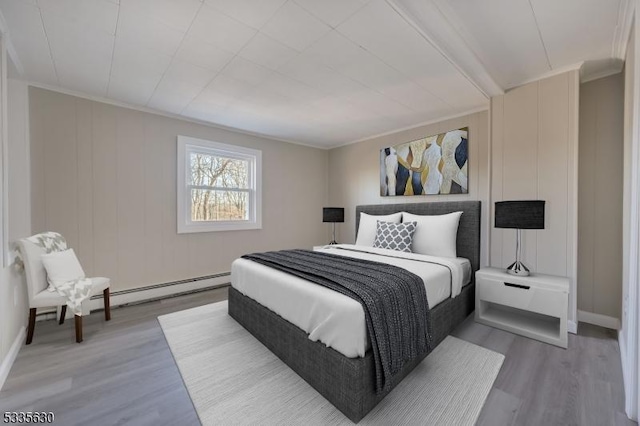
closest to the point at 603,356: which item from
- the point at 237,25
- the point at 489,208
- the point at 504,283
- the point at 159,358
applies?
the point at 504,283

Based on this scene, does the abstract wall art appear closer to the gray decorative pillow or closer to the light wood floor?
the gray decorative pillow

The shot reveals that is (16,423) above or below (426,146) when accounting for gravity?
below

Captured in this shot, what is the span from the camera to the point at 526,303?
2352 millimetres

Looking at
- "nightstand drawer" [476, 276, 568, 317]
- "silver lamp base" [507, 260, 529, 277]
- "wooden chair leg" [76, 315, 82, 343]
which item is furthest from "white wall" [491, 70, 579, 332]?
"wooden chair leg" [76, 315, 82, 343]

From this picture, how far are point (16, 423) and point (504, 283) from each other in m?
3.60

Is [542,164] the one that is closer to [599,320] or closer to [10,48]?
[599,320]

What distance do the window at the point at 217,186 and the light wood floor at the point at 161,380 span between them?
165 cm

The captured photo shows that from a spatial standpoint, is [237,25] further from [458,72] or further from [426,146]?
[426,146]

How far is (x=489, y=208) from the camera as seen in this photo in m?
2.96

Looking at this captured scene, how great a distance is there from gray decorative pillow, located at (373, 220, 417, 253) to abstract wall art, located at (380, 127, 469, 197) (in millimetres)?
768

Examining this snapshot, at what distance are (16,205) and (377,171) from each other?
426 centimetres

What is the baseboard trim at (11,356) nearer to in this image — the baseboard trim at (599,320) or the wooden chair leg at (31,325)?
the wooden chair leg at (31,325)

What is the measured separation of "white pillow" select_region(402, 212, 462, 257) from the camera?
3.00 m

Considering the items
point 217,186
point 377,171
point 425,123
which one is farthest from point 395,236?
point 217,186
